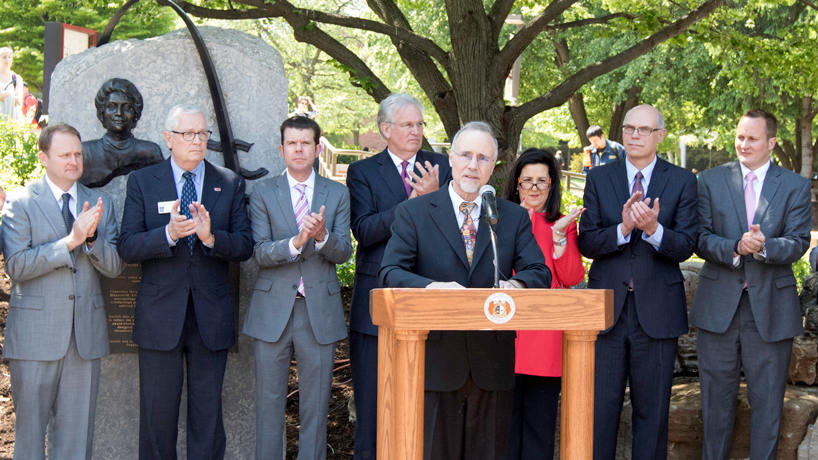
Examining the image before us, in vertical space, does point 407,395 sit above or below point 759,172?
below

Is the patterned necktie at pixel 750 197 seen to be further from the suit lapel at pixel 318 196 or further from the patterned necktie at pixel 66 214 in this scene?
the patterned necktie at pixel 66 214

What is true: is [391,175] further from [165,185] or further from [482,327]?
[482,327]

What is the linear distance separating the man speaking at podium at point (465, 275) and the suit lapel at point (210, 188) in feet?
4.73

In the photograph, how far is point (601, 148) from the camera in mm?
11297

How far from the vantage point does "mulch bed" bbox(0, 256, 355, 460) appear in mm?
4988

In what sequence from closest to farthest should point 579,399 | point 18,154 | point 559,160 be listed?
point 579,399
point 18,154
point 559,160

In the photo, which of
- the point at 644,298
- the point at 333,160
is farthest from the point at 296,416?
the point at 333,160

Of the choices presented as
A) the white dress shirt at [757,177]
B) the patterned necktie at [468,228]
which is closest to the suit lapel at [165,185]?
the patterned necktie at [468,228]

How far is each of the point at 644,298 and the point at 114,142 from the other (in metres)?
3.34

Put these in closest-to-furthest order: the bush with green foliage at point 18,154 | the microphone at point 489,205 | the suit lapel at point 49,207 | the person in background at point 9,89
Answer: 1. the microphone at point 489,205
2. the suit lapel at point 49,207
3. the bush with green foliage at point 18,154
4. the person in background at point 9,89

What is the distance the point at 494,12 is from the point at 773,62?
2901mm

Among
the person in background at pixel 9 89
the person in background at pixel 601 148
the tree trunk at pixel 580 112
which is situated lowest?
the person in background at pixel 601 148

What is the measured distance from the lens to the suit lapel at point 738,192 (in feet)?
13.3

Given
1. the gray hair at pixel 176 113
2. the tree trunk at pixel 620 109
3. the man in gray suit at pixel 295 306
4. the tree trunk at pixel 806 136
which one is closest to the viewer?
the gray hair at pixel 176 113
